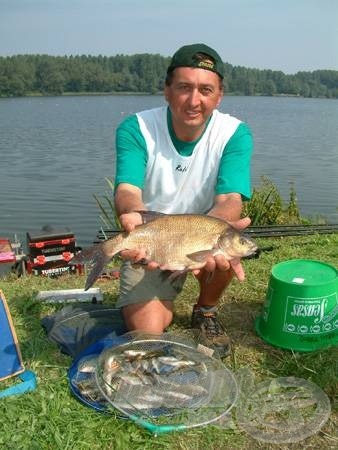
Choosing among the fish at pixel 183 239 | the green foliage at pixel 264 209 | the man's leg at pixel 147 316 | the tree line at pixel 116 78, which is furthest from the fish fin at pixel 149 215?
the tree line at pixel 116 78

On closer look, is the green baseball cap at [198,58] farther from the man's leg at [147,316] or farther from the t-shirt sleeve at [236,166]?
the man's leg at [147,316]

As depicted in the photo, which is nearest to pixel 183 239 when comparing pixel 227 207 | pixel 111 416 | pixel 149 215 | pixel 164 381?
pixel 149 215

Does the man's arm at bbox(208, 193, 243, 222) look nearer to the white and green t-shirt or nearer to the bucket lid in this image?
the white and green t-shirt

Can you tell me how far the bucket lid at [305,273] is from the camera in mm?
3426

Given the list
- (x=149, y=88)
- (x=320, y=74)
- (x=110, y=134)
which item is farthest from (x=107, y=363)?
(x=320, y=74)

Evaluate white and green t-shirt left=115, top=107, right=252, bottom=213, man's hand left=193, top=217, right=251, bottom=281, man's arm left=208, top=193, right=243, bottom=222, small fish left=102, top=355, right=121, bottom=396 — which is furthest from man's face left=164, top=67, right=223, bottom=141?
small fish left=102, top=355, right=121, bottom=396

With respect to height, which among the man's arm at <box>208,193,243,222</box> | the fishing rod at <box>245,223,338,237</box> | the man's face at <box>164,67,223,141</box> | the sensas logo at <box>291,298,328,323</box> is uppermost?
the man's face at <box>164,67,223,141</box>

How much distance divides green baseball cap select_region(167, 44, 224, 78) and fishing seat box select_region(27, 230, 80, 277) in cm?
287

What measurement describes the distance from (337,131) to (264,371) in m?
28.0

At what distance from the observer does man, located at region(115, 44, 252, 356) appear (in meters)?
3.39

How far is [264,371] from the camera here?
3.17m

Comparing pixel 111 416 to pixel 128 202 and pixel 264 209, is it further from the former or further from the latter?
pixel 264 209

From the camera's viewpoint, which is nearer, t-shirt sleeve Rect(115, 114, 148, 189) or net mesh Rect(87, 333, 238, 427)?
net mesh Rect(87, 333, 238, 427)

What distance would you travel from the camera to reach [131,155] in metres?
3.50
